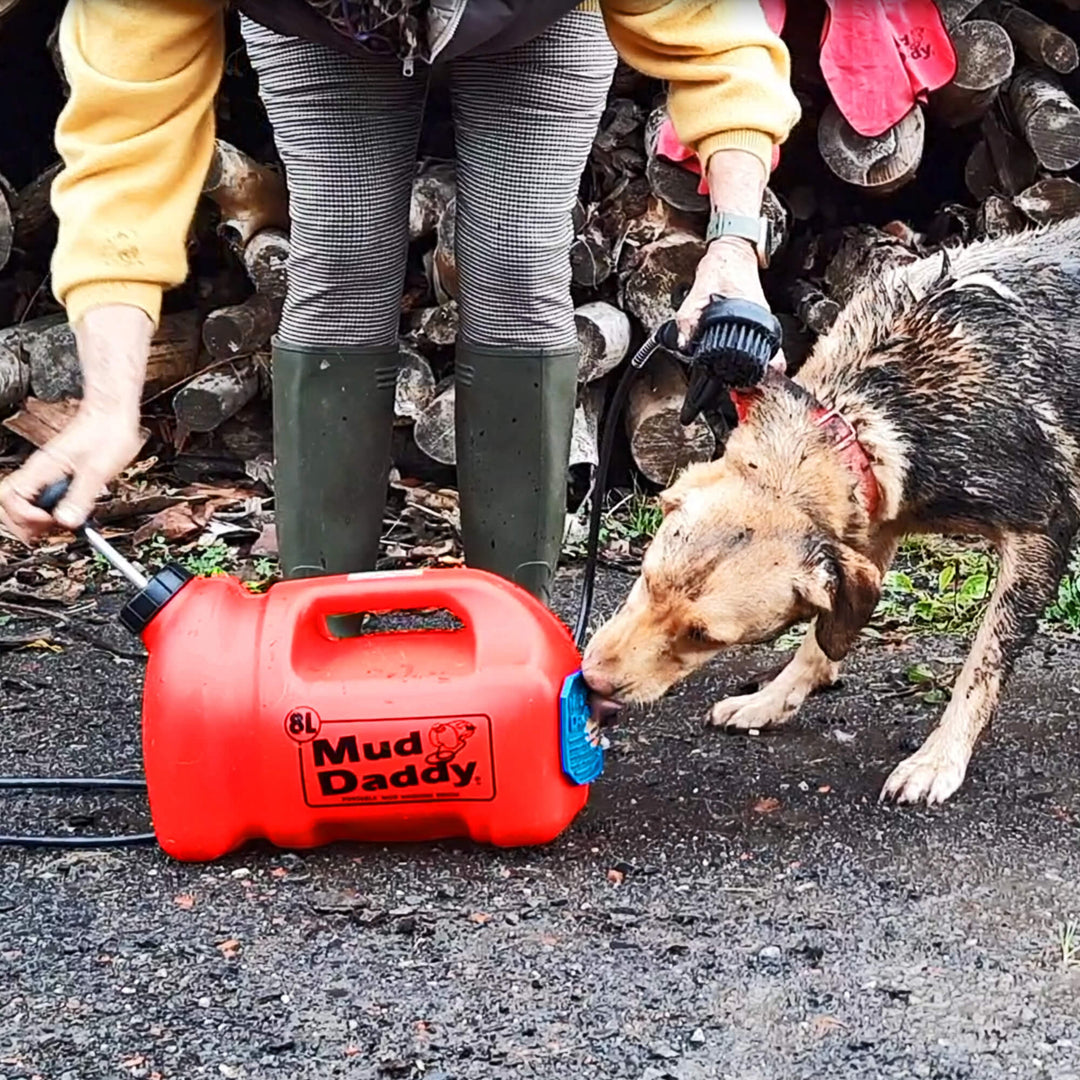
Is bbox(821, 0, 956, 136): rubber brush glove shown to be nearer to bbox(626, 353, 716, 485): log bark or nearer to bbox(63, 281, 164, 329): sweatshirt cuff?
bbox(626, 353, 716, 485): log bark

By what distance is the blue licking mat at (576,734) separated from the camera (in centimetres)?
262

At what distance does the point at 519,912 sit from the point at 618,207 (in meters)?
2.95

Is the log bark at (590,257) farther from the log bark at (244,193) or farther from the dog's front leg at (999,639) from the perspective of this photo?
the dog's front leg at (999,639)

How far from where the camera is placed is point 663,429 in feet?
16.3

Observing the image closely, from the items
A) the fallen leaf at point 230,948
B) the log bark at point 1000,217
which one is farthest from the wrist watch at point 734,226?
the log bark at point 1000,217

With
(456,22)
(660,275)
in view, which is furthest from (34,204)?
(456,22)

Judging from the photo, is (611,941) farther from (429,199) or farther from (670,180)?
(429,199)

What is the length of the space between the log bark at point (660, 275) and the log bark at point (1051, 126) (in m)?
1.08

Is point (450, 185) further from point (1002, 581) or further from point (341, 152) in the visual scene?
point (1002, 581)

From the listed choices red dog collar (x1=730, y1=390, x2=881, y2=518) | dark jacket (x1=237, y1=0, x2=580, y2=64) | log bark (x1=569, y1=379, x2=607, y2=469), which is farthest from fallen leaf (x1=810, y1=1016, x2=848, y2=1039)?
log bark (x1=569, y1=379, x2=607, y2=469)

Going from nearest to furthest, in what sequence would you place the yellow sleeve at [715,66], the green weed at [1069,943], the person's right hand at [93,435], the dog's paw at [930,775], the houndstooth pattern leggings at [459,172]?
the person's right hand at [93,435] < the green weed at [1069,943] < the yellow sleeve at [715,66] < the houndstooth pattern leggings at [459,172] < the dog's paw at [930,775]

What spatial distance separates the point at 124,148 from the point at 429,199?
2.54 meters

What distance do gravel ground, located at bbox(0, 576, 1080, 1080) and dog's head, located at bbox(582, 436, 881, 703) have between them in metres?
0.35

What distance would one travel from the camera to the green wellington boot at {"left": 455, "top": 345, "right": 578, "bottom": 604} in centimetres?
317
